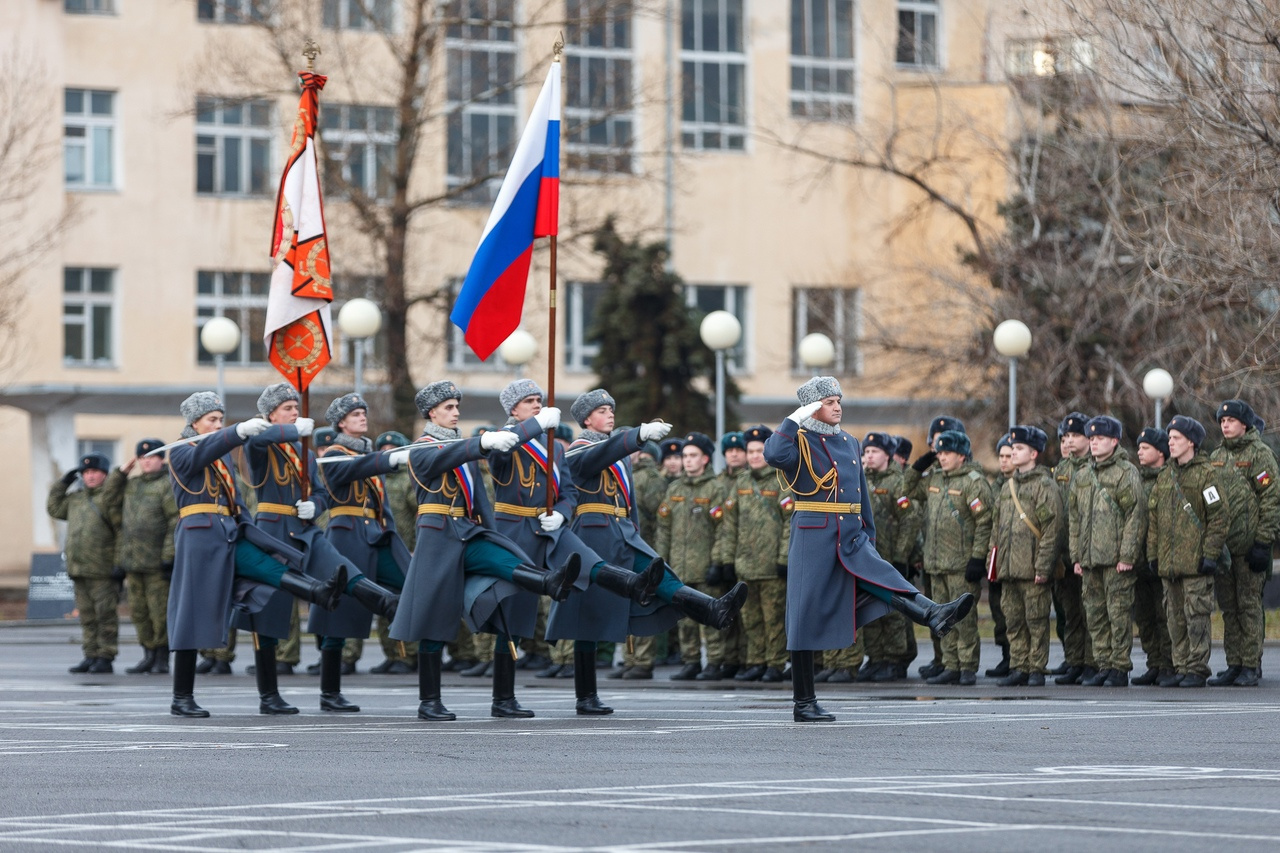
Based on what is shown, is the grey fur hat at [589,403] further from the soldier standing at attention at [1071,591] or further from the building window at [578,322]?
the building window at [578,322]

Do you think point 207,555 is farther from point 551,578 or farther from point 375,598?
point 551,578

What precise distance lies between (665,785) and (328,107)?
1150 inches

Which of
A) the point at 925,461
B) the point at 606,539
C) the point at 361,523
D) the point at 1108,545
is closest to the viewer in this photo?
the point at 606,539

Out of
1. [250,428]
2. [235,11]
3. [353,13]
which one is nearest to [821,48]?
[353,13]

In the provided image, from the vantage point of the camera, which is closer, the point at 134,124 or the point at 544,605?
the point at 544,605

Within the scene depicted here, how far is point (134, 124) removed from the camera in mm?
42281

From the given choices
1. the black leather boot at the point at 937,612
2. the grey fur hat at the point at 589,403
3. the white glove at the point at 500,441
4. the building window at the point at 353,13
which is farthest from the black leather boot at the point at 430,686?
the building window at the point at 353,13

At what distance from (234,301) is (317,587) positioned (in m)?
29.1

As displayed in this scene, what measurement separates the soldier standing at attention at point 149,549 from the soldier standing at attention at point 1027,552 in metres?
7.65

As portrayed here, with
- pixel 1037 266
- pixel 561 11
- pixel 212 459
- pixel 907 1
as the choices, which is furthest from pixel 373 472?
pixel 907 1

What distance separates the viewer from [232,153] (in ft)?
143

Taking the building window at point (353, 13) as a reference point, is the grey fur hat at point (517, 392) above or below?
below

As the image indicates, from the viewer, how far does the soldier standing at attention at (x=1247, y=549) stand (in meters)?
15.8

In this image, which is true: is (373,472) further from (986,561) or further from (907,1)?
(907,1)
